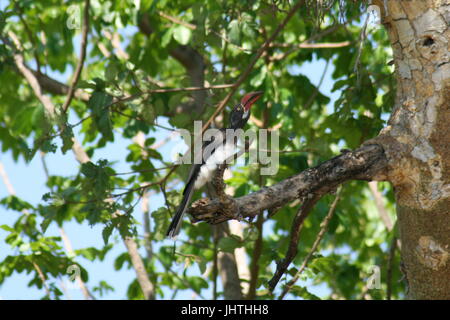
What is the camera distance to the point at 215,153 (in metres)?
3.81

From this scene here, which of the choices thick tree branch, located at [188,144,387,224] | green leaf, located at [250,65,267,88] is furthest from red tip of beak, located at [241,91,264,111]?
thick tree branch, located at [188,144,387,224]

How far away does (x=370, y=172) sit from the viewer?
2.98 meters

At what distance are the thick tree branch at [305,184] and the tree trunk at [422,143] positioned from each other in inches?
3.5

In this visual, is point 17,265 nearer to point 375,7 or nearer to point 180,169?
point 180,169

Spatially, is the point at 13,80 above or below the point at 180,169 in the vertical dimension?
above

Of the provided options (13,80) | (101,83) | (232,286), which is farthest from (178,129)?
(13,80)

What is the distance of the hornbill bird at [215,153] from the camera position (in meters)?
3.49

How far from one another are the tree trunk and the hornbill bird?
912 mm

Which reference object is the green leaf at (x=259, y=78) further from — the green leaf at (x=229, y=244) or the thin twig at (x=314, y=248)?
the green leaf at (x=229, y=244)

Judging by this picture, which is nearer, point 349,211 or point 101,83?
point 101,83

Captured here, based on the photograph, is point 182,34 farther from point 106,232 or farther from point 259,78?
point 106,232

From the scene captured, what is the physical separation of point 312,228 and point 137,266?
174 centimetres

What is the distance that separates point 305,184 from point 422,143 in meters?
0.63

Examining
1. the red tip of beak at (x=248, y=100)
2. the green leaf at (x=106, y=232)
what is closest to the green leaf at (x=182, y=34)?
the red tip of beak at (x=248, y=100)
